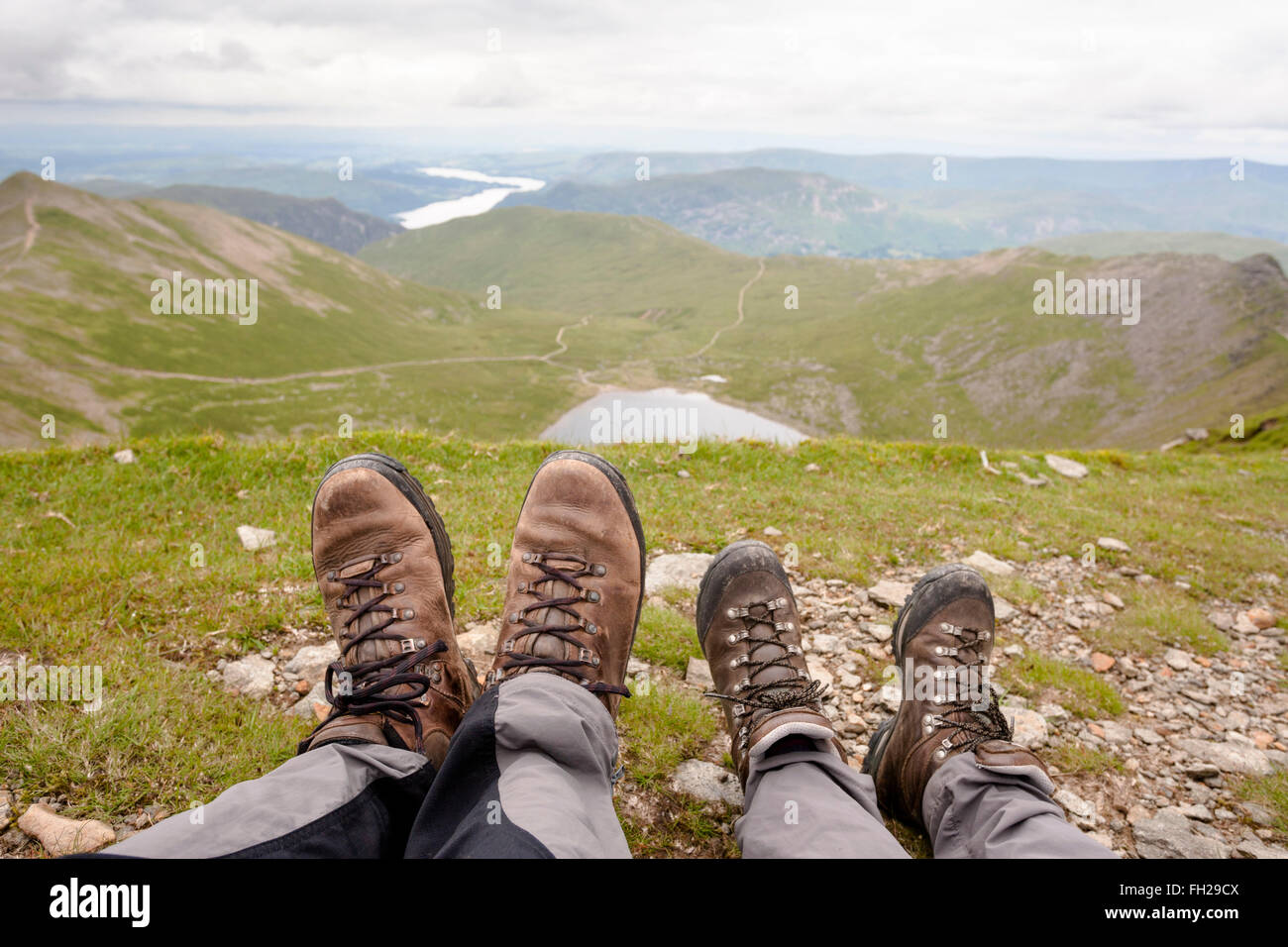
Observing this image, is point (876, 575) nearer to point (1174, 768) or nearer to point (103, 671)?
point (1174, 768)

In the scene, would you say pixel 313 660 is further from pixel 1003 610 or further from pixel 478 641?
pixel 1003 610

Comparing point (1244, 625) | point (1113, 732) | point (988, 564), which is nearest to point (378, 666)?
point (1113, 732)

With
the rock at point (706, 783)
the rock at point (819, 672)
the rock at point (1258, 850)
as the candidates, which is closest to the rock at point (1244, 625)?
the rock at point (1258, 850)

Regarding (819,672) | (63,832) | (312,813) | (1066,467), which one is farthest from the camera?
(1066,467)

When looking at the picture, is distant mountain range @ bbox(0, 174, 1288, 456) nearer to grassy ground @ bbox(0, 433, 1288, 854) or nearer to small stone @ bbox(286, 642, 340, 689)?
grassy ground @ bbox(0, 433, 1288, 854)
